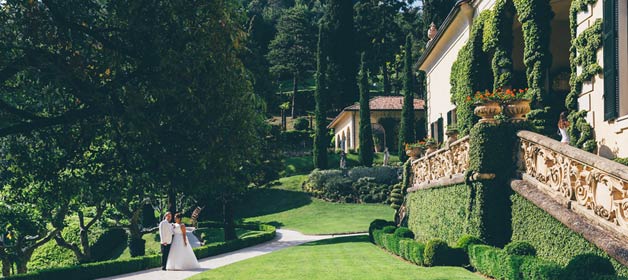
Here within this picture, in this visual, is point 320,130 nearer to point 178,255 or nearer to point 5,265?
point 5,265

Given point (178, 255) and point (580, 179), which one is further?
point (178, 255)

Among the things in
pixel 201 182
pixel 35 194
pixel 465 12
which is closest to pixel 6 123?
pixel 35 194

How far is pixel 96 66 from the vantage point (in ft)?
33.8

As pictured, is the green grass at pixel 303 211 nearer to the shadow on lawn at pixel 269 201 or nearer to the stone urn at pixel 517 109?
the shadow on lawn at pixel 269 201

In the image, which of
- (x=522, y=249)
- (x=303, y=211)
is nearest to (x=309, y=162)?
(x=303, y=211)

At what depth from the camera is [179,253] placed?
18.5 m

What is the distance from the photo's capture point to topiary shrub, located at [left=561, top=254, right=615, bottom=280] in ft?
23.1

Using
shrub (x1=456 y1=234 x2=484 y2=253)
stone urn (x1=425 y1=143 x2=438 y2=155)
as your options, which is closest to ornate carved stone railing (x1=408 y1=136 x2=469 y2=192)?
stone urn (x1=425 y1=143 x2=438 y2=155)

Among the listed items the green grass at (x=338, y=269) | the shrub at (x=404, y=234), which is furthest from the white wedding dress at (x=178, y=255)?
the shrub at (x=404, y=234)

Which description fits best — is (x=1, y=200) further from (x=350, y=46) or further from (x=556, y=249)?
(x=350, y=46)

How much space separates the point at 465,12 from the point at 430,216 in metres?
8.12

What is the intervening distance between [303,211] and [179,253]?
26204 mm

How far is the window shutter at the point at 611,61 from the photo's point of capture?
1191 centimetres

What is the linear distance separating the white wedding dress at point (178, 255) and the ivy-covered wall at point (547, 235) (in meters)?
10.2
